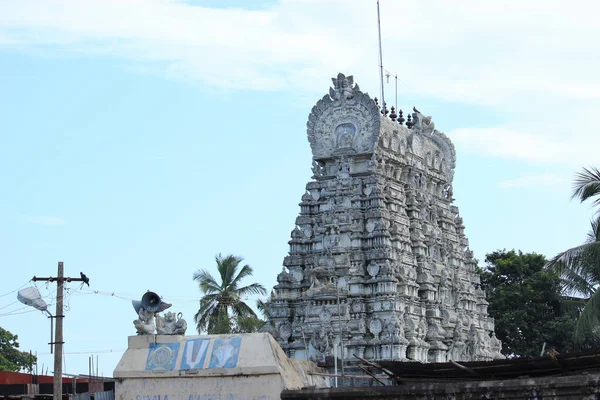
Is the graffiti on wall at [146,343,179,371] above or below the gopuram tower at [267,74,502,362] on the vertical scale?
below

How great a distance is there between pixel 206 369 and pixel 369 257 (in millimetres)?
28230

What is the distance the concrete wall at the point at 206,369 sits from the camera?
3319cm

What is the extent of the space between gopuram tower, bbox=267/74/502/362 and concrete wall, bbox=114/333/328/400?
23209 mm

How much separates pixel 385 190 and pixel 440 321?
7.51m

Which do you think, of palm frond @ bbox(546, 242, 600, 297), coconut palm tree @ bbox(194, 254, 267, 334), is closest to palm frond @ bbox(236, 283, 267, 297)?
coconut palm tree @ bbox(194, 254, 267, 334)

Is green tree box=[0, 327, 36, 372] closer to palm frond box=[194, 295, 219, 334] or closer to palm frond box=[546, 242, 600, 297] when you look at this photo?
palm frond box=[194, 295, 219, 334]

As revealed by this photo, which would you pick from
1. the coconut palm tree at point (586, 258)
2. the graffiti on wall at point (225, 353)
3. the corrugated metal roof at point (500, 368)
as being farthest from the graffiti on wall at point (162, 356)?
the coconut palm tree at point (586, 258)

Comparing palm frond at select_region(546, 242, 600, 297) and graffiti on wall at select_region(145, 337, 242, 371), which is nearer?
graffiti on wall at select_region(145, 337, 242, 371)

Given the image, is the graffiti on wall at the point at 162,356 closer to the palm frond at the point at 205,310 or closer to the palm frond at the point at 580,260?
the palm frond at the point at 580,260

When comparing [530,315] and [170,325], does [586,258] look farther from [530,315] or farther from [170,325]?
[530,315]

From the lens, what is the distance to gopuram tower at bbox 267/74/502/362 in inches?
2360

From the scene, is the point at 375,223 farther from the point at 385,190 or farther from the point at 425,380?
the point at 425,380

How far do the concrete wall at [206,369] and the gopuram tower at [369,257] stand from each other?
23.2 metres

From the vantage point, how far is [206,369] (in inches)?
1332
